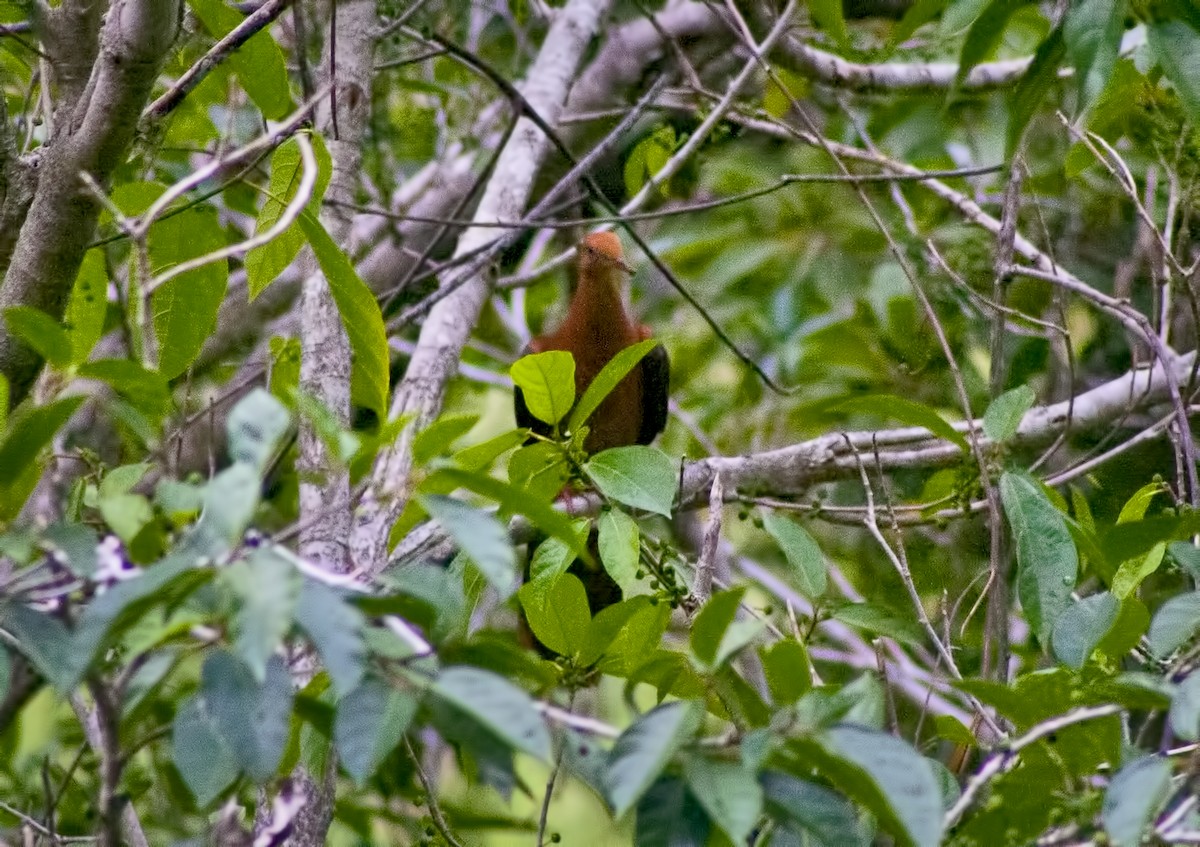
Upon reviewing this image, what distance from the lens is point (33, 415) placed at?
5.36 feet

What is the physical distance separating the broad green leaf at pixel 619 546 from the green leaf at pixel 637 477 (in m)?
0.04

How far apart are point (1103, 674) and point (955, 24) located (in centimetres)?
107

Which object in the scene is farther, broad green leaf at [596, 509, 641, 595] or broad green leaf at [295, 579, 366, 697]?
broad green leaf at [596, 509, 641, 595]

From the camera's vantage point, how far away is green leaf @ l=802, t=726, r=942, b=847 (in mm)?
1348

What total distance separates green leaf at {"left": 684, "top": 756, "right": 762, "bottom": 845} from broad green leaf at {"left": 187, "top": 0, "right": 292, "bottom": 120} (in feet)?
5.56

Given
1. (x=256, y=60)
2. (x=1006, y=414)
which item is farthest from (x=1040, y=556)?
(x=256, y=60)

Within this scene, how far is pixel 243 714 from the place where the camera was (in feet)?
4.50

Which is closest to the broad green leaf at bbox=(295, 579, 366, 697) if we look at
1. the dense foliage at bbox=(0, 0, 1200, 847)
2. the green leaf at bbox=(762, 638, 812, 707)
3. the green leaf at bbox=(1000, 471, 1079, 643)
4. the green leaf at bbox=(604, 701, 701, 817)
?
the dense foliage at bbox=(0, 0, 1200, 847)

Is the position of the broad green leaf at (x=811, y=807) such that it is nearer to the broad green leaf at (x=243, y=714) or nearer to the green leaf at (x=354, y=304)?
the broad green leaf at (x=243, y=714)

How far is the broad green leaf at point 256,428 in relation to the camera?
135cm

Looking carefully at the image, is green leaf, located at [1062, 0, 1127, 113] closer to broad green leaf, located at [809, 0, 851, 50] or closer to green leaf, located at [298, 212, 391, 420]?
green leaf, located at [298, 212, 391, 420]

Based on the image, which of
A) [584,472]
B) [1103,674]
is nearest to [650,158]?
[584,472]

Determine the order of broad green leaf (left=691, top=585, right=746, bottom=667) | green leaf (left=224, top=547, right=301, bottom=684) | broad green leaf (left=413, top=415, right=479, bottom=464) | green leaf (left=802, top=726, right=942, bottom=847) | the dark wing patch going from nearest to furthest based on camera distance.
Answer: green leaf (left=224, top=547, right=301, bottom=684) → green leaf (left=802, top=726, right=942, bottom=847) → broad green leaf (left=691, top=585, right=746, bottom=667) → broad green leaf (left=413, top=415, right=479, bottom=464) → the dark wing patch

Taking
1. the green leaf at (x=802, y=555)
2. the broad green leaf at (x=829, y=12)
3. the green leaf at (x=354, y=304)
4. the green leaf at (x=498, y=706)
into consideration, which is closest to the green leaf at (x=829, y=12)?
the broad green leaf at (x=829, y=12)
